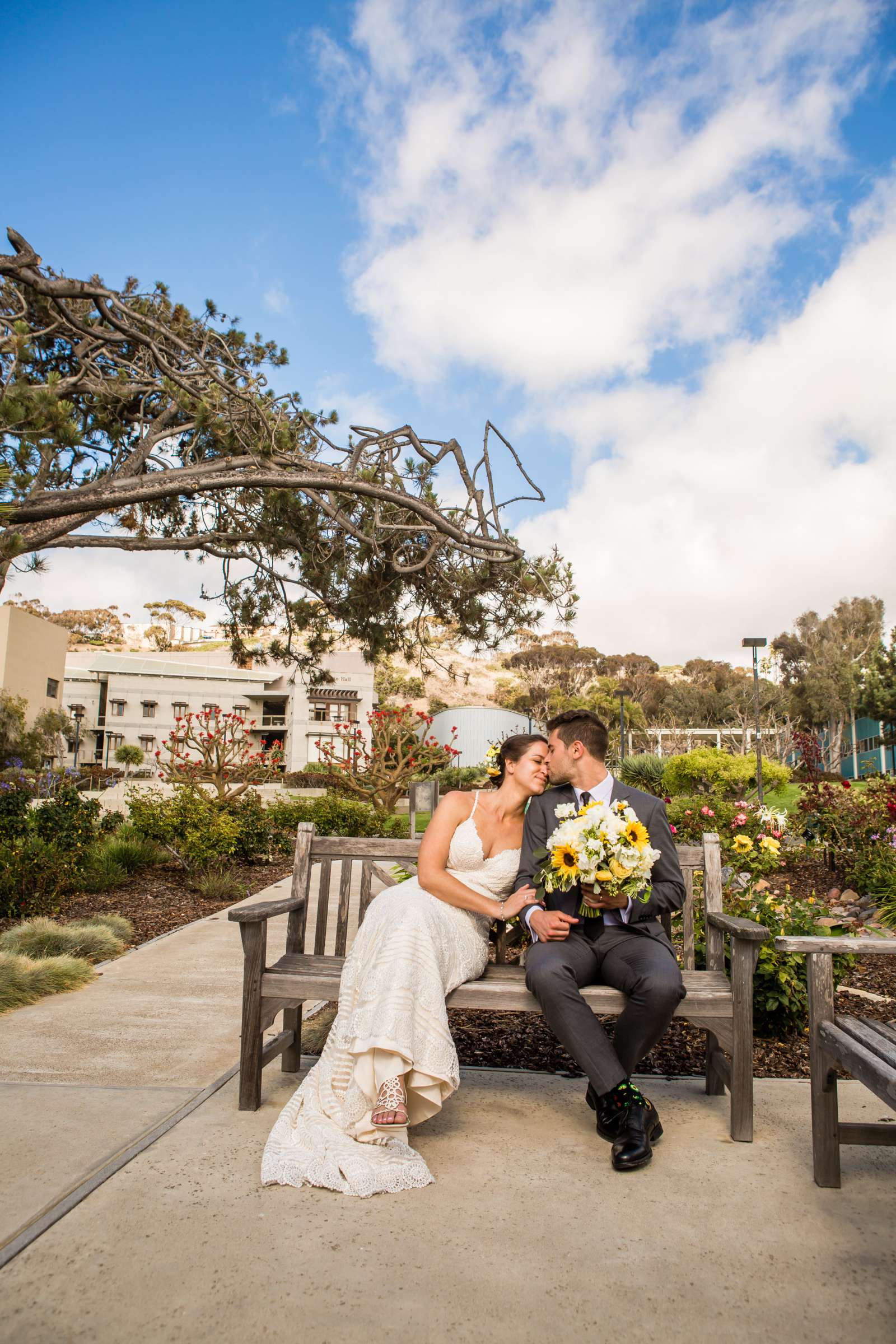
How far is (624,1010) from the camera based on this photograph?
2.93 meters

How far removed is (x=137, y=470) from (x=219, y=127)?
3.70 meters

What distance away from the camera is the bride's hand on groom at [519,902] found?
3.24 m

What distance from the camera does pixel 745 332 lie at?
11.7 metres

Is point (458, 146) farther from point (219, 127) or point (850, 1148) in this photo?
point (850, 1148)

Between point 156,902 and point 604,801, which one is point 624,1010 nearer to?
point 604,801

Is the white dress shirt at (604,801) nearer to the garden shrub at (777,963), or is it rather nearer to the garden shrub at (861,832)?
the garden shrub at (777,963)

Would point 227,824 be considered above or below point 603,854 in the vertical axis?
below

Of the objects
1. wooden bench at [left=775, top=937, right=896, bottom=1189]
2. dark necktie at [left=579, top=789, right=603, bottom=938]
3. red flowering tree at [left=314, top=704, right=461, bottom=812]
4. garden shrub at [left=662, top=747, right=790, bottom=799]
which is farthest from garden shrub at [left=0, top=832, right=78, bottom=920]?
garden shrub at [left=662, top=747, right=790, bottom=799]

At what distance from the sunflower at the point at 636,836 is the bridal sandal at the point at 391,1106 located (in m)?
1.14

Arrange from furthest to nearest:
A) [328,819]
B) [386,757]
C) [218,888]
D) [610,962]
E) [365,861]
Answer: [386,757], [328,819], [218,888], [365,861], [610,962]

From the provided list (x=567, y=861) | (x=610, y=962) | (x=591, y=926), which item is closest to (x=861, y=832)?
(x=591, y=926)

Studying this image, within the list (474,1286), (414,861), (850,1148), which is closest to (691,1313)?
(474,1286)

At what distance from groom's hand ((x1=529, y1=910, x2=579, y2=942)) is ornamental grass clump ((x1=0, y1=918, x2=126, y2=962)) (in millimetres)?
3514

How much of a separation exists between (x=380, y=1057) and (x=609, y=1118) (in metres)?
0.80
